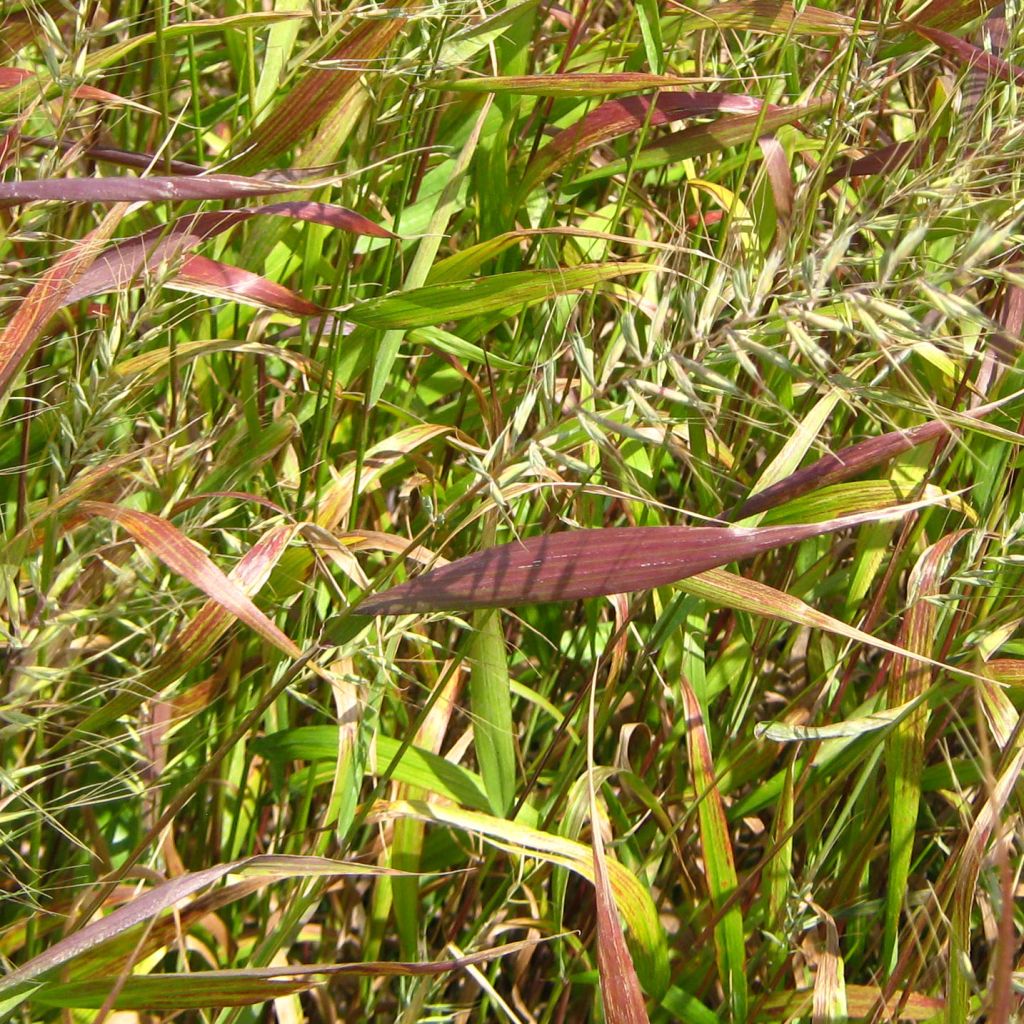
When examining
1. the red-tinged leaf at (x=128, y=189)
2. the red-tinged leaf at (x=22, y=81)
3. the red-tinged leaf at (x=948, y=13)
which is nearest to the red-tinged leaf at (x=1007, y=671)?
the red-tinged leaf at (x=948, y=13)

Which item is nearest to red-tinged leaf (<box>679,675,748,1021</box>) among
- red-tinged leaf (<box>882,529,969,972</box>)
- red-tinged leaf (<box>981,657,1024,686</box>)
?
red-tinged leaf (<box>882,529,969,972</box>)

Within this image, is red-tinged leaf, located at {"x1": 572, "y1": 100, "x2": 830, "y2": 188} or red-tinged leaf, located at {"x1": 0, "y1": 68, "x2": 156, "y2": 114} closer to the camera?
red-tinged leaf, located at {"x1": 0, "y1": 68, "x2": 156, "y2": 114}

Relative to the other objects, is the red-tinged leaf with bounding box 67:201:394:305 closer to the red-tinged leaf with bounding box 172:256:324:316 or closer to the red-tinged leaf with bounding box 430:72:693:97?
the red-tinged leaf with bounding box 172:256:324:316

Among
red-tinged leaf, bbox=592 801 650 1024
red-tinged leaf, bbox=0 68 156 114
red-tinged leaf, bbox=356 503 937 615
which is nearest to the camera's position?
red-tinged leaf, bbox=356 503 937 615

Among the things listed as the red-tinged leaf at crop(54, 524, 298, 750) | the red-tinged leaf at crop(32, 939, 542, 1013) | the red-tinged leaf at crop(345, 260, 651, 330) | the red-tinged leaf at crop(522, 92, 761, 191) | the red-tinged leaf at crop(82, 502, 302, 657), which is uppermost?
the red-tinged leaf at crop(522, 92, 761, 191)

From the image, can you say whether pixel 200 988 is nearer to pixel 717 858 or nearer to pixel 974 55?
pixel 717 858

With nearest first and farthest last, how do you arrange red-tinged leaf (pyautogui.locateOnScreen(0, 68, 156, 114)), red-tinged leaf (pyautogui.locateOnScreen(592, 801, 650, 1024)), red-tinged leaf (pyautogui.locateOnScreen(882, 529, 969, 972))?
red-tinged leaf (pyautogui.locateOnScreen(592, 801, 650, 1024)) → red-tinged leaf (pyautogui.locateOnScreen(0, 68, 156, 114)) → red-tinged leaf (pyautogui.locateOnScreen(882, 529, 969, 972))
